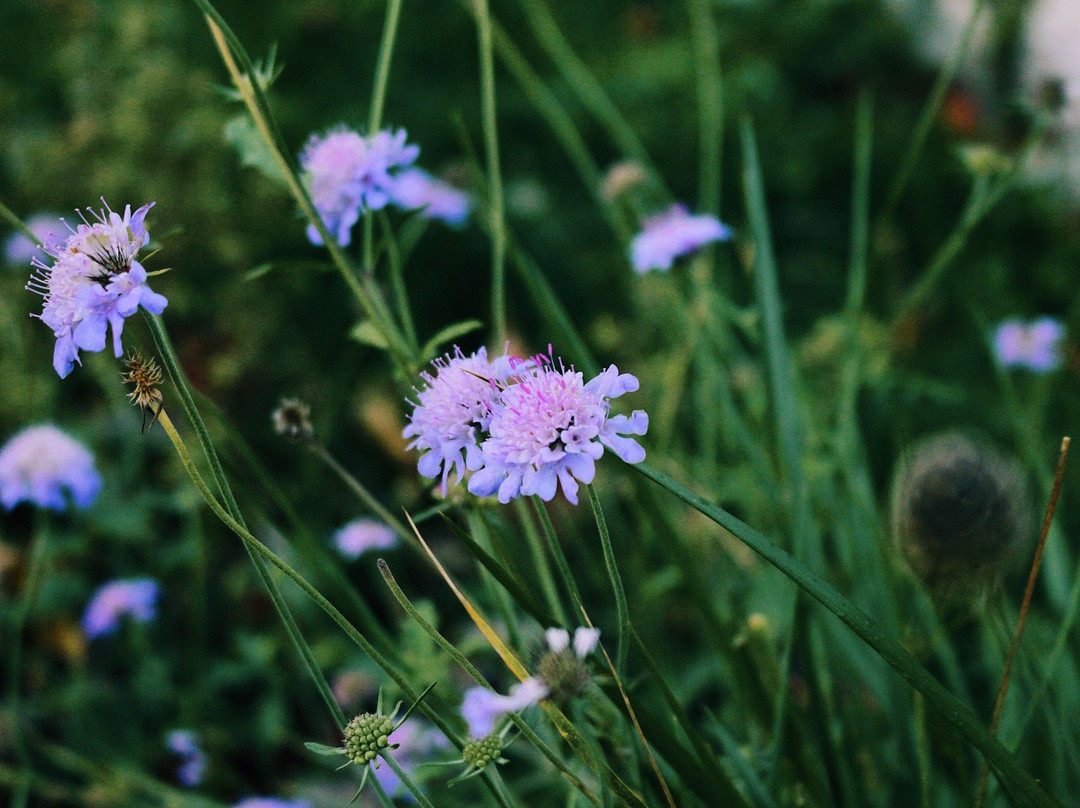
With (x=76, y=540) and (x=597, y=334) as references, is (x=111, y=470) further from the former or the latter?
(x=597, y=334)

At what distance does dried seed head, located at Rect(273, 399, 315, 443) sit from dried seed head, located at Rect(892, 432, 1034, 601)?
1.85 ft

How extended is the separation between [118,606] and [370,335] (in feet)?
2.87

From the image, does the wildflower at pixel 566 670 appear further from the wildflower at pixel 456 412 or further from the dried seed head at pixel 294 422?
the dried seed head at pixel 294 422

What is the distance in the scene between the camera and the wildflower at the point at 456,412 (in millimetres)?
667

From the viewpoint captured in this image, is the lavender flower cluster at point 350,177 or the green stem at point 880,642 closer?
the green stem at point 880,642

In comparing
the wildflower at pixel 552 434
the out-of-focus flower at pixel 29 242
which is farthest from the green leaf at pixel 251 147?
the out-of-focus flower at pixel 29 242

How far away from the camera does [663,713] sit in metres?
0.99

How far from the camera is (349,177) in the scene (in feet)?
2.85

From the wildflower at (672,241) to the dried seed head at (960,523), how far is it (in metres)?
0.48

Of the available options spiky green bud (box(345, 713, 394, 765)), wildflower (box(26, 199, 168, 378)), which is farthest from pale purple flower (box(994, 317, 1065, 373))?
wildflower (box(26, 199, 168, 378))

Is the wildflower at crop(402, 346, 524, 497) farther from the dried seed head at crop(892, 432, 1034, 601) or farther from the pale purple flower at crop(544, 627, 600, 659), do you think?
the dried seed head at crop(892, 432, 1034, 601)

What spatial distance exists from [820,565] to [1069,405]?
1.19 metres

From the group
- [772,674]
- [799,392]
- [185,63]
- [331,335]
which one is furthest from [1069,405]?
[185,63]

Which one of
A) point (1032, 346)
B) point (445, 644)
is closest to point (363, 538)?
point (445, 644)
